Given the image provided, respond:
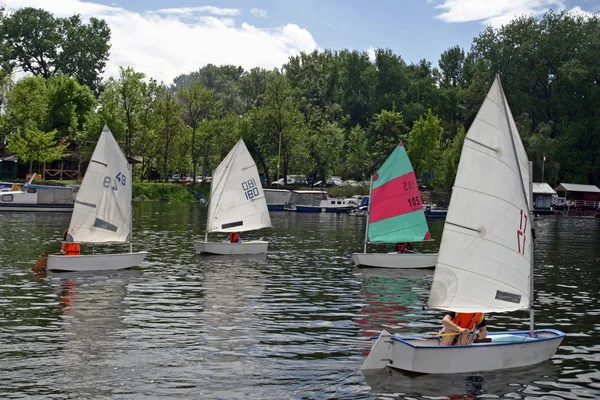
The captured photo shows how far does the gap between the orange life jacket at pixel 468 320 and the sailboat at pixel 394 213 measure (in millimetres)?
23926

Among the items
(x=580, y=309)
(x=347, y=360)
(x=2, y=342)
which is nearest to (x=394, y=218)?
(x=580, y=309)

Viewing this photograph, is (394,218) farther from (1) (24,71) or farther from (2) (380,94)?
(1) (24,71)

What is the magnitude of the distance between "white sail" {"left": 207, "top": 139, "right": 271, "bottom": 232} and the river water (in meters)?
3.09

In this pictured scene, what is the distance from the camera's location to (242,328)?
28.3 metres

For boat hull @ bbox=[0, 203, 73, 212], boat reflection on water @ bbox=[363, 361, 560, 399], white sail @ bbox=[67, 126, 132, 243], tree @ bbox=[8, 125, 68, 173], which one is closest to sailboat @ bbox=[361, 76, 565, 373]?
boat reflection on water @ bbox=[363, 361, 560, 399]

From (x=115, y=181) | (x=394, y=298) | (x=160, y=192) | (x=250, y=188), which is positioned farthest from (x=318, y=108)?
(x=394, y=298)

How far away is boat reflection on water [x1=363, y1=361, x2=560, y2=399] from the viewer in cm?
2089

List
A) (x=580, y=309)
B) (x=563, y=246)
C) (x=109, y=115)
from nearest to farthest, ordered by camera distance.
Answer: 1. (x=580, y=309)
2. (x=563, y=246)
3. (x=109, y=115)

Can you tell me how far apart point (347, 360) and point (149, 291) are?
621 inches

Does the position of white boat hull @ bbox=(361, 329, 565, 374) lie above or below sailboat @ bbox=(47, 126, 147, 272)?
below

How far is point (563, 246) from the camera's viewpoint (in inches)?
2744

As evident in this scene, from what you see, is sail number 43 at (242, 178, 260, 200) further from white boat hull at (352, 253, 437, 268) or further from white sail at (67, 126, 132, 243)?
white sail at (67, 126, 132, 243)

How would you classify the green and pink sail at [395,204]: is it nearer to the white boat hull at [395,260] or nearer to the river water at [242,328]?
the white boat hull at [395,260]

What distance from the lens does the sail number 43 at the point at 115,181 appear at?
43344 millimetres
